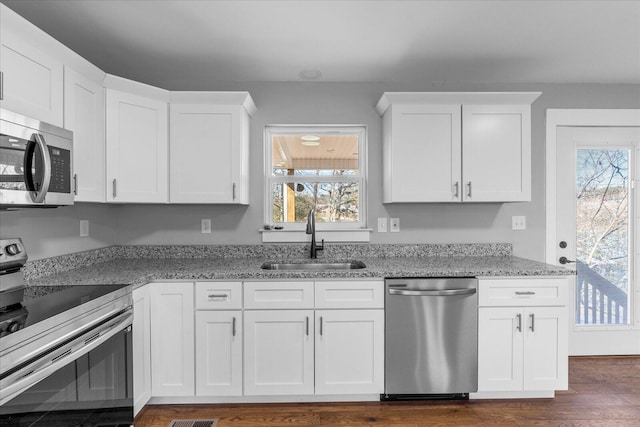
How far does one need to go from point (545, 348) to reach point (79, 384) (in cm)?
254

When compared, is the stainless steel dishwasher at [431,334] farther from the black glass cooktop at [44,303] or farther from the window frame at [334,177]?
the black glass cooktop at [44,303]

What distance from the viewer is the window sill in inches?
116

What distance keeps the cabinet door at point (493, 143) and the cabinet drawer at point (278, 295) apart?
4.50ft

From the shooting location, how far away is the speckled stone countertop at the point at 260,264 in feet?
7.03

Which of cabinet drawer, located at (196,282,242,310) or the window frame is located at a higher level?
the window frame

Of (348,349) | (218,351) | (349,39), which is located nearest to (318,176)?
(349,39)

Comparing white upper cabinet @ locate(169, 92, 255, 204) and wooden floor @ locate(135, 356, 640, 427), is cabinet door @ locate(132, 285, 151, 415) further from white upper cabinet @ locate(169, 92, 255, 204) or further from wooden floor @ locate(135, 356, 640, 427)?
white upper cabinet @ locate(169, 92, 255, 204)

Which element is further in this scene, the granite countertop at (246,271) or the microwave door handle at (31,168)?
the granite countertop at (246,271)

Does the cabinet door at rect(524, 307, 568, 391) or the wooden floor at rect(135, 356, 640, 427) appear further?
the cabinet door at rect(524, 307, 568, 391)

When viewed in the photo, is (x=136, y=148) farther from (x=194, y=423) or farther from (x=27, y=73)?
(x=194, y=423)

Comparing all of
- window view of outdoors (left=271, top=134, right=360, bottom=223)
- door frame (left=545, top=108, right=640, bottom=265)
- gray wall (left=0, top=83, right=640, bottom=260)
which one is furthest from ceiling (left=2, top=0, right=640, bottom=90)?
window view of outdoors (left=271, top=134, right=360, bottom=223)

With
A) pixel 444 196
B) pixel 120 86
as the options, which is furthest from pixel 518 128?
pixel 120 86

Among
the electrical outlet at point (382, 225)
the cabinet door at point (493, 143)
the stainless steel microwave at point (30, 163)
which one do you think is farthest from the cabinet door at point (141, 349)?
the cabinet door at point (493, 143)

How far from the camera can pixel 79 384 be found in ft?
4.91
